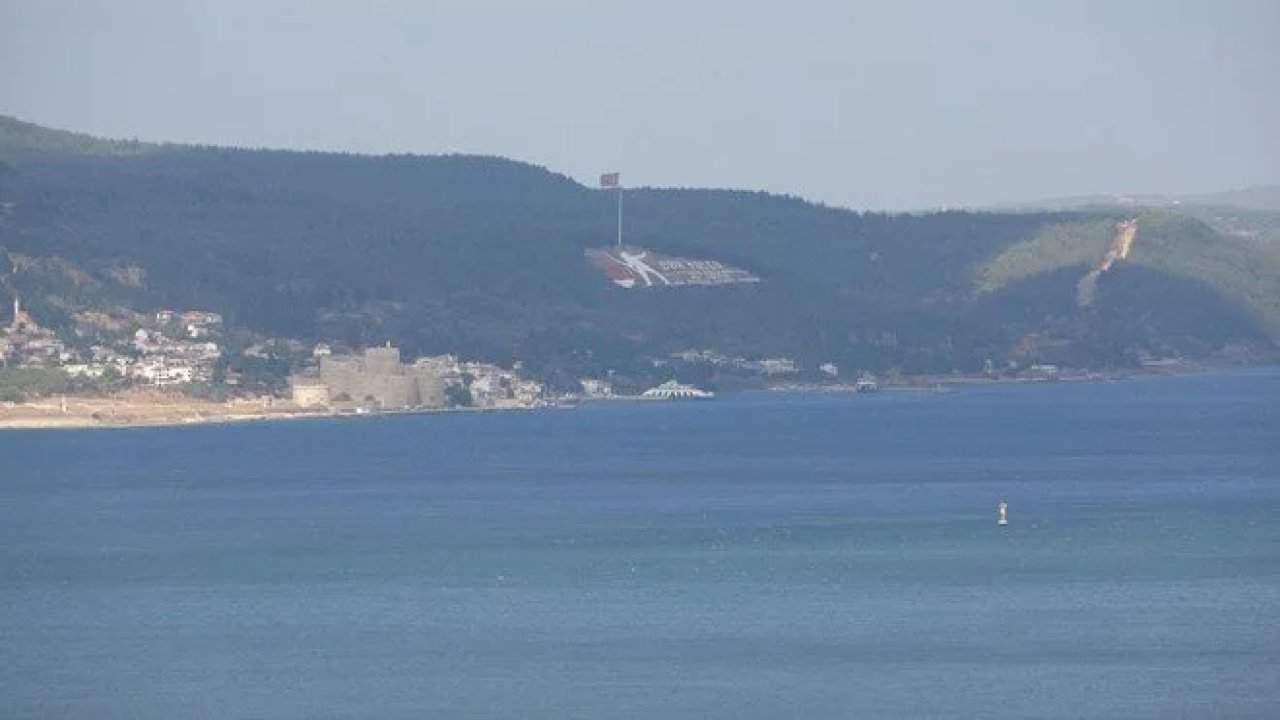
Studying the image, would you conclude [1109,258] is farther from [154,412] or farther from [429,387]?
[154,412]

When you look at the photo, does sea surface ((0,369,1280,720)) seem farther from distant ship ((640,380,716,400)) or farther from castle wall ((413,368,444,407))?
distant ship ((640,380,716,400))

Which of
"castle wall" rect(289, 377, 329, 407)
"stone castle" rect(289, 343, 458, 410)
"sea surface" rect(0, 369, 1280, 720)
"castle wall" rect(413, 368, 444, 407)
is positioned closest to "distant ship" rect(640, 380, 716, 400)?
"castle wall" rect(413, 368, 444, 407)

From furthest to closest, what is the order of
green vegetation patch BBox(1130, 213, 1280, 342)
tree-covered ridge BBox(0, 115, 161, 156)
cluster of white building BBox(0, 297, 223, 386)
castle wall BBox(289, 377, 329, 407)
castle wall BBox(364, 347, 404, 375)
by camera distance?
green vegetation patch BBox(1130, 213, 1280, 342) → tree-covered ridge BBox(0, 115, 161, 156) → castle wall BBox(364, 347, 404, 375) → castle wall BBox(289, 377, 329, 407) → cluster of white building BBox(0, 297, 223, 386)

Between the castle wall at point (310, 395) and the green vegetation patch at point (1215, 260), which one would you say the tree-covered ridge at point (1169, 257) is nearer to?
the green vegetation patch at point (1215, 260)

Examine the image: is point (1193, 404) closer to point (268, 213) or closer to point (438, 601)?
point (268, 213)

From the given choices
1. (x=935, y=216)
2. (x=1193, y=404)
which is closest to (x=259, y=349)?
(x=1193, y=404)

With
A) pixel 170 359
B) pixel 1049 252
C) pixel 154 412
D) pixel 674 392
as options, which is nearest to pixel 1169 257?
pixel 1049 252
